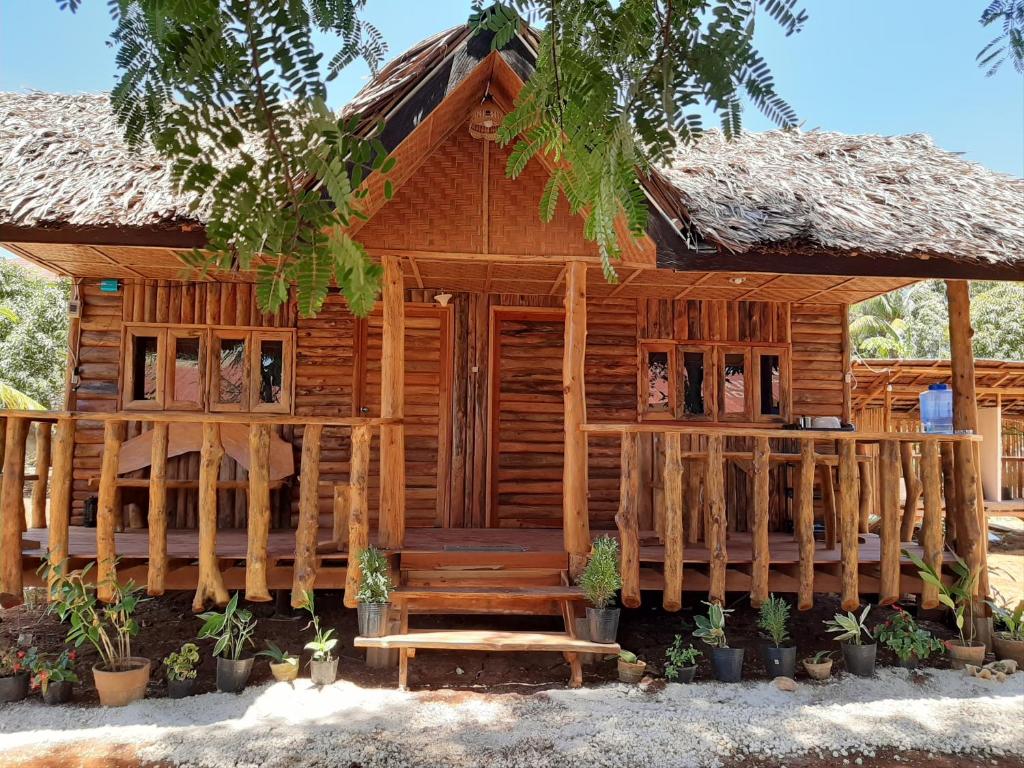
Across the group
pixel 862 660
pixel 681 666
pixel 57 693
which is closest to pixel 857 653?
pixel 862 660

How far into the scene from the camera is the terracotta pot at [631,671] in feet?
17.1

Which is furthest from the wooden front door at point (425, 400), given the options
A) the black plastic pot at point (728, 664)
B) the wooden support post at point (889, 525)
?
the wooden support post at point (889, 525)

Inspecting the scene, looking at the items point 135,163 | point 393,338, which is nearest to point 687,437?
point 393,338

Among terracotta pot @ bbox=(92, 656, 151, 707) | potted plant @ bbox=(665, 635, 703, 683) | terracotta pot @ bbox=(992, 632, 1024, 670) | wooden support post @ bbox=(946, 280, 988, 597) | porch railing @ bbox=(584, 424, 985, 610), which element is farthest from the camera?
wooden support post @ bbox=(946, 280, 988, 597)

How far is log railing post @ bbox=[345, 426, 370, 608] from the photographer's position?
5.17 m

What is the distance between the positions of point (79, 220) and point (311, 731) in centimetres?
398

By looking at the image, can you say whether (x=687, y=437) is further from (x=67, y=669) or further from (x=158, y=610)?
(x=67, y=669)

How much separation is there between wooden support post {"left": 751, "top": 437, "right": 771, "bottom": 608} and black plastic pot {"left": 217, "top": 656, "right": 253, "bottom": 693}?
3703 millimetres

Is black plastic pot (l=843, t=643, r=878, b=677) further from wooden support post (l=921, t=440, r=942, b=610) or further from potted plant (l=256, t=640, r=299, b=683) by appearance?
potted plant (l=256, t=640, r=299, b=683)

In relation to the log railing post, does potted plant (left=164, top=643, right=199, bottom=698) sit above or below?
below

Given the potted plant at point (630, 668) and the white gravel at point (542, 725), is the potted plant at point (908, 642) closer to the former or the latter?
the white gravel at point (542, 725)

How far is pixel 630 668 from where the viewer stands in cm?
523

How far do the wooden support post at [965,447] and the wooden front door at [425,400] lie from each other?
15.9 feet

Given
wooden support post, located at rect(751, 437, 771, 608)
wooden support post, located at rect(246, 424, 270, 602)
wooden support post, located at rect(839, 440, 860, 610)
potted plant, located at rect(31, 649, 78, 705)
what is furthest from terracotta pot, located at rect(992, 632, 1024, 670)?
potted plant, located at rect(31, 649, 78, 705)
